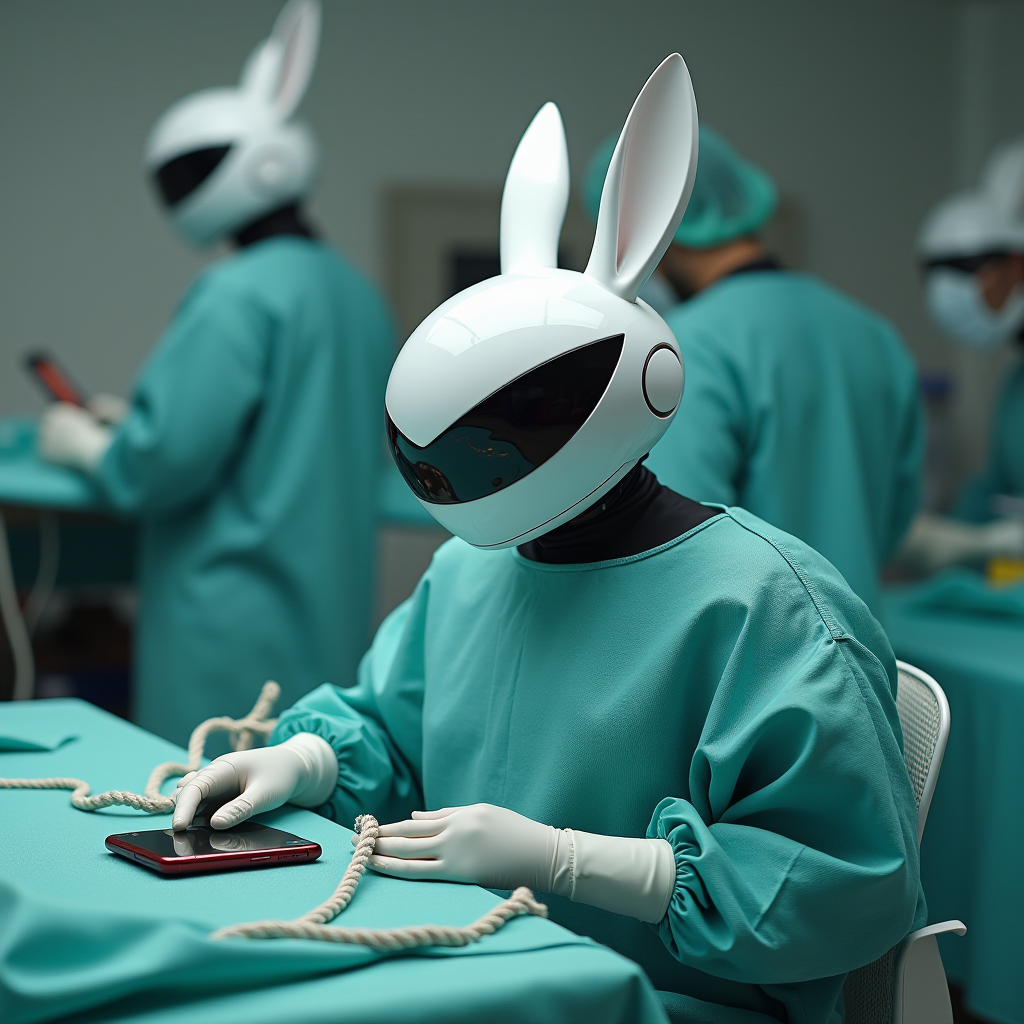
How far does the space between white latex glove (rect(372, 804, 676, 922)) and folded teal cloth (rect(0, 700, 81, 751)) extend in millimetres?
483

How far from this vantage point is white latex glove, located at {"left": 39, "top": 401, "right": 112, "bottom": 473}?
2146 mm

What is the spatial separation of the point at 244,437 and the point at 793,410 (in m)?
1.02

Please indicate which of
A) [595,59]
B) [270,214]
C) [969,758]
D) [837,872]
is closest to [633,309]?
[837,872]

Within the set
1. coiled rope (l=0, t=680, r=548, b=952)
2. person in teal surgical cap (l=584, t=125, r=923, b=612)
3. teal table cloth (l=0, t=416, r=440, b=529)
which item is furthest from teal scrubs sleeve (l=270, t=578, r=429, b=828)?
teal table cloth (l=0, t=416, r=440, b=529)

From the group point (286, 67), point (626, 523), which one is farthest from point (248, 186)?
point (626, 523)

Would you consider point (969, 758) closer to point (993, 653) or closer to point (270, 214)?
point (993, 653)

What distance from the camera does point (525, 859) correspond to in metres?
0.82

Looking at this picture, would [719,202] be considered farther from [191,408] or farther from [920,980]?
[920,980]

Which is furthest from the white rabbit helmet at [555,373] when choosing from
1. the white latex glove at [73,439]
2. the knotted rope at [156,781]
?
the white latex glove at [73,439]

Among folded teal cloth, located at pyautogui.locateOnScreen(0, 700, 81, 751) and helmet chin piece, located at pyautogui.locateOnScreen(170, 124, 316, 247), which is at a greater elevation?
helmet chin piece, located at pyautogui.locateOnScreen(170, 124, 316, 247)

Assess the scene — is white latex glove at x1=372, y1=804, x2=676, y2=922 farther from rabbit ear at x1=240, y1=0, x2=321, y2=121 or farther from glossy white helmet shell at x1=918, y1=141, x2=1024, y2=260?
glossy white helmet shell at x1=918, y1=141, x2=1024, y2=260

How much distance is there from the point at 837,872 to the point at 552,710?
255 millimetres

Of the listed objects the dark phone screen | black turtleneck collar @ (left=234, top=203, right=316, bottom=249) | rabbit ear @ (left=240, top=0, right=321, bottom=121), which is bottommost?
the dark phone screen

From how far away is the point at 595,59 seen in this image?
399 centimetres
